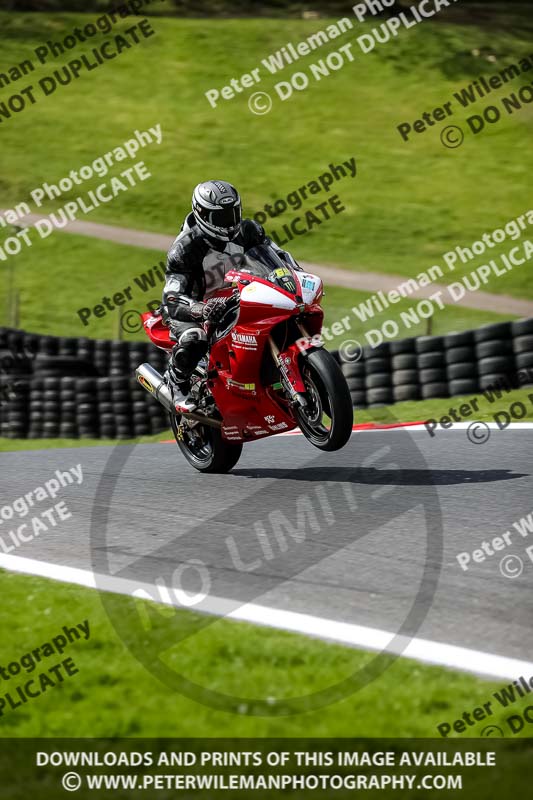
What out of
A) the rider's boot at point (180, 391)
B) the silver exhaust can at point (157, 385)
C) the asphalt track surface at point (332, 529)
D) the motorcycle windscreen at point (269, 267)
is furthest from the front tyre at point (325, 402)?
the silver exhaust can at point (157, 385)

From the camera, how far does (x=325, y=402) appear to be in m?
6.96

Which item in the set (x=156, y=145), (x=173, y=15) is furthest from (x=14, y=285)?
(x=173, y=15)

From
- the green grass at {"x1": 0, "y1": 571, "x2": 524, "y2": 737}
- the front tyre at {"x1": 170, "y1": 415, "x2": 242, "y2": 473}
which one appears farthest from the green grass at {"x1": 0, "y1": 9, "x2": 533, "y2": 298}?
the green grass at {"x1": 0, "y1": 571, "x2": 524, "y2": 737}

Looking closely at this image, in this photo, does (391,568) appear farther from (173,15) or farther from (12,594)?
(173,15)

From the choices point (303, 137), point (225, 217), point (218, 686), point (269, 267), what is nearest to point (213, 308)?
point (269, 267)

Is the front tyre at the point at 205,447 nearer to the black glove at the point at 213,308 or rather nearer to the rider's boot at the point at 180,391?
the rider's boot at the point at 180,391

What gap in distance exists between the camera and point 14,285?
81.2 ft

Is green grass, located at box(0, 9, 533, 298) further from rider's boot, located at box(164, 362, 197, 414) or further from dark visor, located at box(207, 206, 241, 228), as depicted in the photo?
dark visor, located at box(207, 206, 241, 228)

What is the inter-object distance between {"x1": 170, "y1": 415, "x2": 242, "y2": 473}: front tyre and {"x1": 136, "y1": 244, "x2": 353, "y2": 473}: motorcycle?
0.08 feet

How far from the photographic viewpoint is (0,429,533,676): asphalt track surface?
482 centimetres

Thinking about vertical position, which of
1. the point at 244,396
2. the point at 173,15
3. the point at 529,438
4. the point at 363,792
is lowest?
the point at 173,15

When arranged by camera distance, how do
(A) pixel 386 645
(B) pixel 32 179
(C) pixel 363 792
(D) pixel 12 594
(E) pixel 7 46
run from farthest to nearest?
(E) pixel 7 46 < (B) pixel 32 179 < (D) pixel 12 594 < (A) pixel 386 645 < (C) pixel 363 792

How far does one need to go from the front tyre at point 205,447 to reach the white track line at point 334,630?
2877 mm

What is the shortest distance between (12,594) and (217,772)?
217 cm
